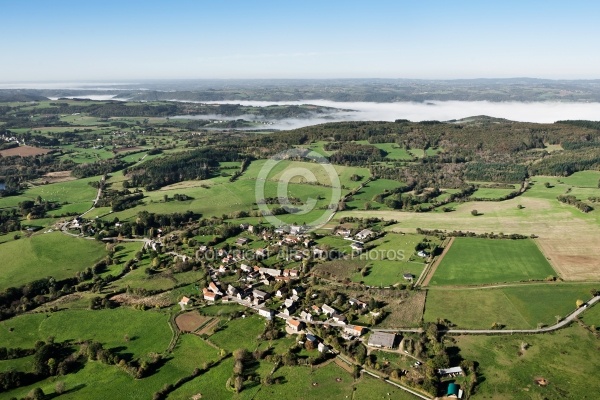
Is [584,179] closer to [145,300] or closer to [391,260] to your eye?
[391,260]

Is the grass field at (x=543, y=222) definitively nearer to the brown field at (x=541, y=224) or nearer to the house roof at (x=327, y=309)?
the brown field at (x=541, y=224)

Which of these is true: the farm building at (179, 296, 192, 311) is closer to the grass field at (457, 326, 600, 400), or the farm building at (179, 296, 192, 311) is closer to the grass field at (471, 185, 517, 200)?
the grass field at (457, 326, 600, 400)

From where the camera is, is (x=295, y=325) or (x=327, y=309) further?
(x=327, y=309)

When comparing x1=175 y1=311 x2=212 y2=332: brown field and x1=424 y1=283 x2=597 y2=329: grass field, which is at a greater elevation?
x1=424 y1=283 x2=597 y2=329: grass field

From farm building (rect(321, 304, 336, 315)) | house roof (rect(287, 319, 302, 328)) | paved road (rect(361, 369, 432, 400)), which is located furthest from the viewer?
farm building (rect(321, 304, 336, 315))

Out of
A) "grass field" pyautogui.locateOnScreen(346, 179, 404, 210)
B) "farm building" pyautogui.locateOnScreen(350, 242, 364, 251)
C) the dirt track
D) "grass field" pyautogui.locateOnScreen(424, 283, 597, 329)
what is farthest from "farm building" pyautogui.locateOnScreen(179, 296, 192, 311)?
"grass field" pyautogui.locateOnScreen(346, 179, 404, 210)

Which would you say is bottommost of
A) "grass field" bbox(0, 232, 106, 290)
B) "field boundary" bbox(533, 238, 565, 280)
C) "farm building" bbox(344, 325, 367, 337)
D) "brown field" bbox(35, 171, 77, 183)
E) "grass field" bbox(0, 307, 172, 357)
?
"grass field" bbox(0, 307, 172, 357)

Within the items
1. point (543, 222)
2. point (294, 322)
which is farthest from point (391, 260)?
point (543, 222)
